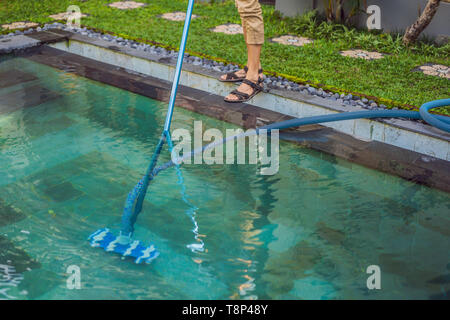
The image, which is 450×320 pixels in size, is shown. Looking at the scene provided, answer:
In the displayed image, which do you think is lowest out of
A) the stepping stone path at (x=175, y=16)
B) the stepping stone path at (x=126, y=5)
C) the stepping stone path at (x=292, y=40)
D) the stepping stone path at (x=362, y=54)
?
the stepping stone path at (x=362, y=54)

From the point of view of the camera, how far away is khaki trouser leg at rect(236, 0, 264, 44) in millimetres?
3834

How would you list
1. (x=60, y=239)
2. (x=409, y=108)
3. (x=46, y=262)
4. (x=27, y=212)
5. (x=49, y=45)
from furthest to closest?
(x=49, y=45) → (x=409, y=108) → (x=27, y=212) → (x=60, y=239) → (x=46, y=262)

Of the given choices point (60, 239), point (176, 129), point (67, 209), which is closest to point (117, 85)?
point (176, 129)

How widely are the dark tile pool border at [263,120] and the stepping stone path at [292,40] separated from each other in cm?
156

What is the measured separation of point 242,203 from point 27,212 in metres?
1.15

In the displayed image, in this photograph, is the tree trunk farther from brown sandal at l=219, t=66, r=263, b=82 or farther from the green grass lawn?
brown sandal at l=219, t=66, r=263, b=82

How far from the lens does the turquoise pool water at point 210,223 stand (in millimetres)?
2219

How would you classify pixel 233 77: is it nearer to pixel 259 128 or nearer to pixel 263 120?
pixel 263 120

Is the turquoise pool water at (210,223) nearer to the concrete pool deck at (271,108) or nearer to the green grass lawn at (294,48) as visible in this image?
the concrete pool deck at (271,108)

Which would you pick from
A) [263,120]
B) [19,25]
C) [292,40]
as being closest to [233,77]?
[263,120]

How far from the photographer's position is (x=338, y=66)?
466 centimetres

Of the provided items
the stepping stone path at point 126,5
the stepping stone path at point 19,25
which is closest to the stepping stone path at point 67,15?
the stepping stone path at point 19,25

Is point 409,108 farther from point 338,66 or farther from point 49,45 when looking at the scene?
point 49,45

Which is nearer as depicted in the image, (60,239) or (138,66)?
(60,239)
